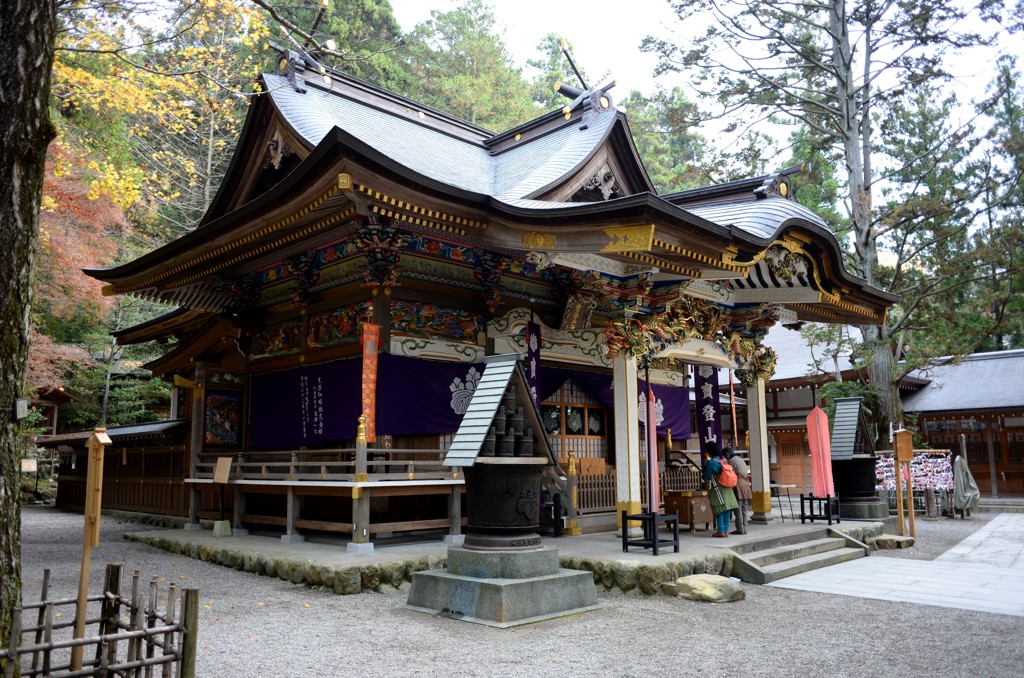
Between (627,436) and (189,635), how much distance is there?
21.7ft

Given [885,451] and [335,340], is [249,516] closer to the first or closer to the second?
[335,340]

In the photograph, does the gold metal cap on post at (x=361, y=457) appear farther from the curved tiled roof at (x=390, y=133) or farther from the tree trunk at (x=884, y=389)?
the tree trunk at (x=884, y=389)

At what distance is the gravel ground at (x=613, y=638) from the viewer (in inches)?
192

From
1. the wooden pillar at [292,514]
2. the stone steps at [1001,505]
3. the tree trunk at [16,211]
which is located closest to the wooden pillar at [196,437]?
the wooden pillar at [292,514]

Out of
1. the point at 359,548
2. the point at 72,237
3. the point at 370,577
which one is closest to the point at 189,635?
the point at 370,577

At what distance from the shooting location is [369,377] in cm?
906

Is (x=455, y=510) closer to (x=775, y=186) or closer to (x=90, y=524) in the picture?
(x=90, y=524)

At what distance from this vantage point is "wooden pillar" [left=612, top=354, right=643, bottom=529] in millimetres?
9336

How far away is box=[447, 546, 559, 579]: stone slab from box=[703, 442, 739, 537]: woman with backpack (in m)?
3.77

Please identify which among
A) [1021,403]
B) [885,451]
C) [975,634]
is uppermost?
[1021,403]

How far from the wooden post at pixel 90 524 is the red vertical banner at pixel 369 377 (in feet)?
14.5

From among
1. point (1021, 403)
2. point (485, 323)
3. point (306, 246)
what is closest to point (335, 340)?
point (306, 246)

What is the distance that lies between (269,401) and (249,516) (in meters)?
1.88

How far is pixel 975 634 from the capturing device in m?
5.86
